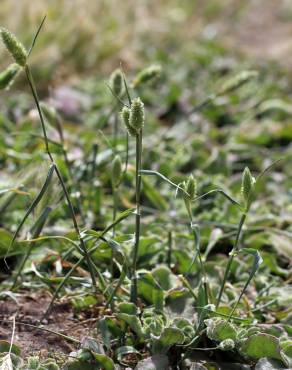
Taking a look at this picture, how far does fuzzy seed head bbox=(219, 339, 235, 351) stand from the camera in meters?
1.41

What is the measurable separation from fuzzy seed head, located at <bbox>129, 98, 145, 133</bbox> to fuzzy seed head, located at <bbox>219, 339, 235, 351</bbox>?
472 mm

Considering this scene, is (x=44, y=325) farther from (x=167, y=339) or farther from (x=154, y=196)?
(x=154, y=196)

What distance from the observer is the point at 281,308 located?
70.9 inches

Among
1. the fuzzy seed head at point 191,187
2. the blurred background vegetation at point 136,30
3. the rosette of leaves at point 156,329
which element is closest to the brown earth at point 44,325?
the rosette of leaves at point 156,329

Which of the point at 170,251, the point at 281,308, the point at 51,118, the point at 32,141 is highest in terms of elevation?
the point at 51,118

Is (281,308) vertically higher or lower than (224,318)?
lower

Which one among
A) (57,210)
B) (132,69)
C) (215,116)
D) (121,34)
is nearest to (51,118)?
(57,210)

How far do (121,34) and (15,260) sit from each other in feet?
8.76

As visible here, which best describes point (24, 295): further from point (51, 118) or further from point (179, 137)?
point (179, 137)

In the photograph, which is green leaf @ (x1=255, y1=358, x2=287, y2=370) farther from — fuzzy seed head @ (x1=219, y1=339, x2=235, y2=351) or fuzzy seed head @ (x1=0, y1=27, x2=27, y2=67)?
fuzzy seed head @ (x1=0, y1=27, x2=27, y2=67)

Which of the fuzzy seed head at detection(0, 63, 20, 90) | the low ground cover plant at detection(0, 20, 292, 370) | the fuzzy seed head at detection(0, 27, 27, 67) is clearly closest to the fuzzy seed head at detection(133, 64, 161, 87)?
the low ground cover plant at detection(0, 20, 292, 370)

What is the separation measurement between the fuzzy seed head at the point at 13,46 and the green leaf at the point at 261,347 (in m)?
0.74

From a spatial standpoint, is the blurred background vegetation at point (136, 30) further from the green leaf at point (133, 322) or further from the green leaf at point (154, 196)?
the green leaf at point (133, 322)

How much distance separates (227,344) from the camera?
4.63 ft
